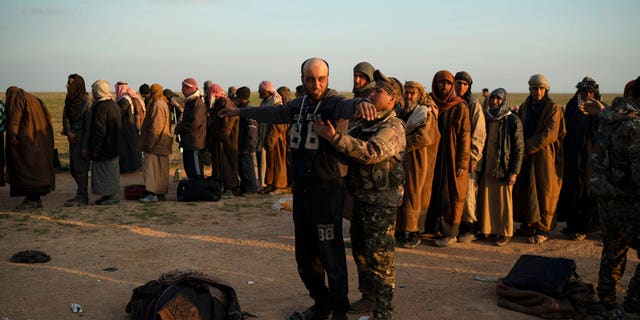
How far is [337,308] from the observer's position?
476 cm

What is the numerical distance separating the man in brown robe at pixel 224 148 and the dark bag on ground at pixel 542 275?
6538 millimetres

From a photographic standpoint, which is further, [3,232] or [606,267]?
[3,232]

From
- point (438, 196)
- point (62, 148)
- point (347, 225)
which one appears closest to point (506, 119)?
point (438, 196)

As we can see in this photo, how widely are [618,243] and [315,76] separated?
109 inches

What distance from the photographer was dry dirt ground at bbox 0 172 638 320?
5.43 m

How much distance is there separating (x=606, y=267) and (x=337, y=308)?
87.9 inches

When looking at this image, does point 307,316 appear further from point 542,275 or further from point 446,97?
point 446,97

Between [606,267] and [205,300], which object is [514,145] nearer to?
[606,267]

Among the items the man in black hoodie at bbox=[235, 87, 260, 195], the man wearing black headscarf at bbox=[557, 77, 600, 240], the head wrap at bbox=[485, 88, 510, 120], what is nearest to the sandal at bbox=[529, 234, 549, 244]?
the man wearing black headscarf at bbox=[557, 77, 600, 240]

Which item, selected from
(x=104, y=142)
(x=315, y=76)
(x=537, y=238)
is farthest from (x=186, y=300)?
(x=104, y=142)

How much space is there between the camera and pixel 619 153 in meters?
4.85

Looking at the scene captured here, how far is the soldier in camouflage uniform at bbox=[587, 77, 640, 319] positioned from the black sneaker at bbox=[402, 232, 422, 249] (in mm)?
2628

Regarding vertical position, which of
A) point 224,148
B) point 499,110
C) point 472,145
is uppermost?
point 499,110

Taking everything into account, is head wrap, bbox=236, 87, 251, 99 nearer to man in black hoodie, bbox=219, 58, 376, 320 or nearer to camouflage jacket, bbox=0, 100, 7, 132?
camouflage jacket, bbox=0, 100, 7, 132
